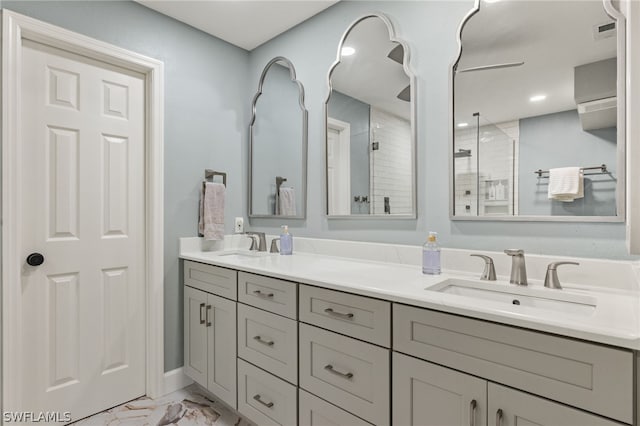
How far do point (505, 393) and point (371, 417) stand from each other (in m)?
0.49

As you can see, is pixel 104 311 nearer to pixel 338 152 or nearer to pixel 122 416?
pixel 122 416

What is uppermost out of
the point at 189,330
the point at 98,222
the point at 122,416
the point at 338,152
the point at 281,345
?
the point at 338,152

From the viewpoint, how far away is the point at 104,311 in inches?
79.1

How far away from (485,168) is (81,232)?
2.18m

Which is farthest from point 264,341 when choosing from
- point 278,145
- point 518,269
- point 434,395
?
point 278,145

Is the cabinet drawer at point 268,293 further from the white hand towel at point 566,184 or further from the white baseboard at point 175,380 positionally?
the white hand towel at point 566,184

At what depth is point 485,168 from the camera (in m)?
1.54

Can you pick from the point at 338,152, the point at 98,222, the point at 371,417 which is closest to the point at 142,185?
the point at 98,222

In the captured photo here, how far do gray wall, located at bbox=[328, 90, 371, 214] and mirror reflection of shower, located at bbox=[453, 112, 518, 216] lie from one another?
1.71 ft

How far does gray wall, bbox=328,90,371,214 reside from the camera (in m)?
1.97

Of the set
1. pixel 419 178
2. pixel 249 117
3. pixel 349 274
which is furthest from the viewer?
pixel 249 117

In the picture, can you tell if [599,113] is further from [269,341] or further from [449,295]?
[269,341]

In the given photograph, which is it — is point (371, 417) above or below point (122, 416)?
above

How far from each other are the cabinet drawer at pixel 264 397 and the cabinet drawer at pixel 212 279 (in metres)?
0.38
